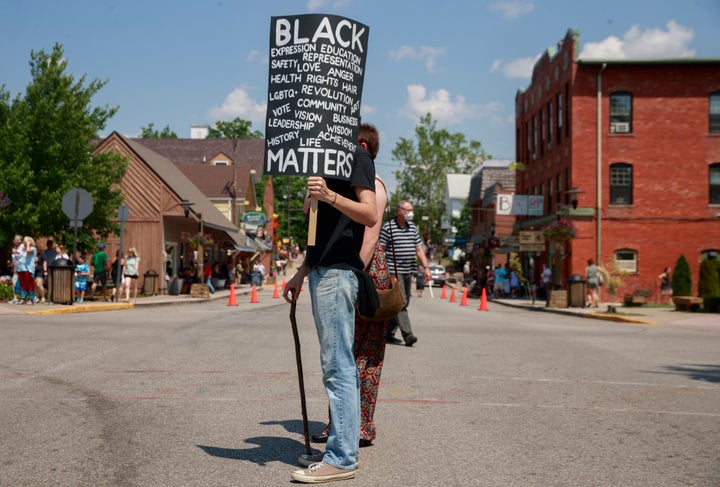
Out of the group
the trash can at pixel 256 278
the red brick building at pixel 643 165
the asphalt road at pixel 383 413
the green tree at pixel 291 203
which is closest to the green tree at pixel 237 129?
the green tree at pixel 291 203

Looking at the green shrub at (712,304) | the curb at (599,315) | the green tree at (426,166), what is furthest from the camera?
the green tree at (426,166)

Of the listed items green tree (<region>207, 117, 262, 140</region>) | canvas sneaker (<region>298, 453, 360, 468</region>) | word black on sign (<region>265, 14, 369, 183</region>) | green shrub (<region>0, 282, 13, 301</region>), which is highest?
green tree (<region>207, 117, 262, 140</region>)

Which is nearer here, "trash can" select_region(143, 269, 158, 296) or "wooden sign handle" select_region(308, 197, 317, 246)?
"wooden sign handle" select_region(308, 197, 317, 246)

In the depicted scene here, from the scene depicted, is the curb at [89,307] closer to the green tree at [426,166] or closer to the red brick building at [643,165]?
the red brick building at [643,165]

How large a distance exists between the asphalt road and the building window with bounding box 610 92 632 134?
2474 centimetres

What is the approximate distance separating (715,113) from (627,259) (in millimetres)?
7424

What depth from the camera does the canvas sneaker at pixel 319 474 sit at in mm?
4418

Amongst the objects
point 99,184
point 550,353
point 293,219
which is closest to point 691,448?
point 550,353

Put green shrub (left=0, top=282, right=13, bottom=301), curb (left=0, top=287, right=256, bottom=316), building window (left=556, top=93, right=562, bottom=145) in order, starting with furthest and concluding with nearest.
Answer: building window (left=556, top=93, right=562, bottom=145) < green shrub (left=0, top=282, right=13, bottom=301) < curb (left=0, top=287, right=256, bottom=316)

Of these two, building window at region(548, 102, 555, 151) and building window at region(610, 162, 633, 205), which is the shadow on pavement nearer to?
building window at region(610, 162, 633, 205)

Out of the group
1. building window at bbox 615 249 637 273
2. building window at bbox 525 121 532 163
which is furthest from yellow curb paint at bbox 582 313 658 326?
building window at bbox 525 121 532 163

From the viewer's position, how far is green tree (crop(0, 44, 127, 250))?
26.4 metres

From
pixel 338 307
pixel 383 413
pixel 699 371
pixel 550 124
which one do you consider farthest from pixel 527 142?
pixel 338 307

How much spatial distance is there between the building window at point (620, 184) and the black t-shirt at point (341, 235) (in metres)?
33.0
